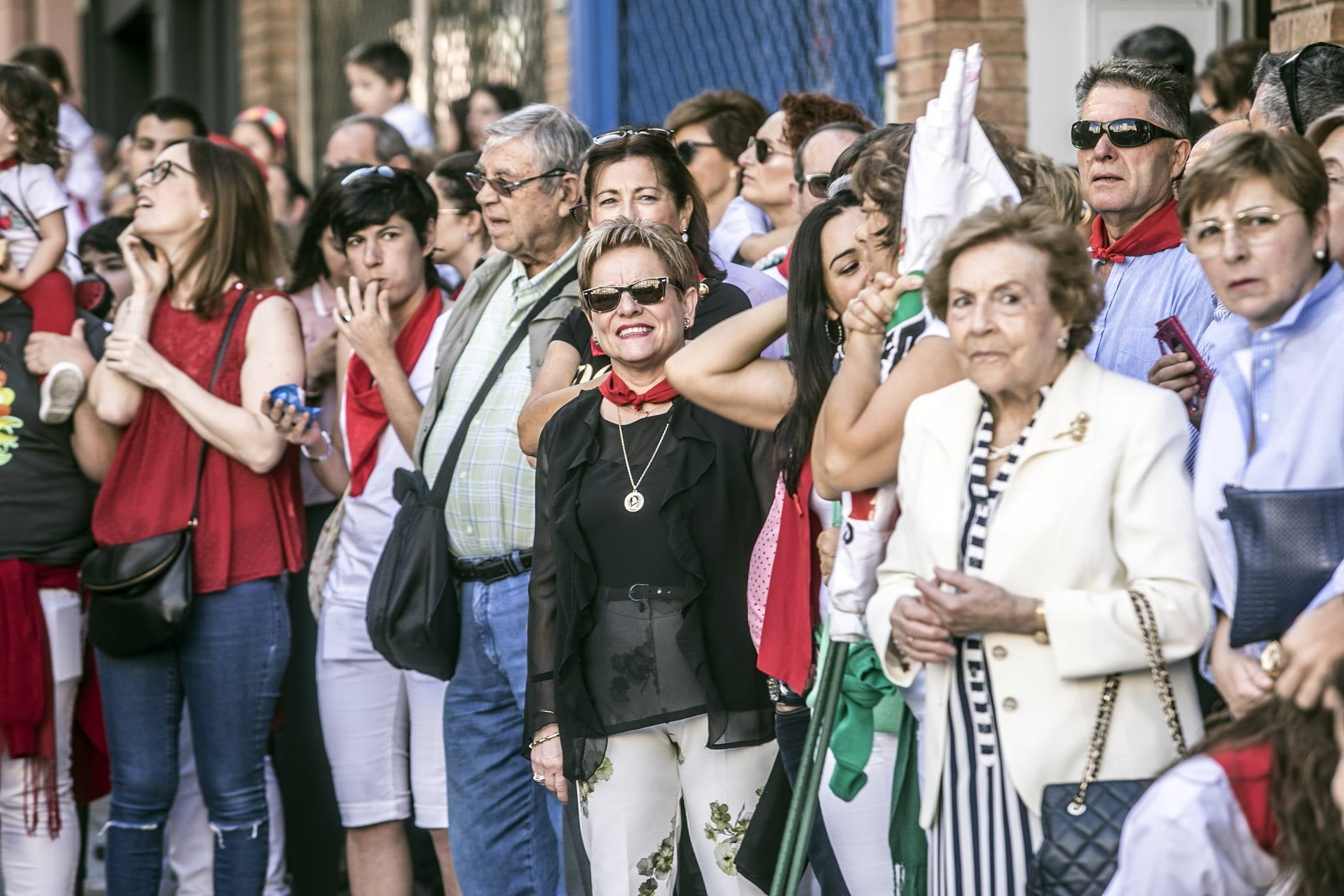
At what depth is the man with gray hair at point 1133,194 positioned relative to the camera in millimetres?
3371

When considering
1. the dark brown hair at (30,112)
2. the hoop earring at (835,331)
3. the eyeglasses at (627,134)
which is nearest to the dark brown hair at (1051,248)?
the hoop earring at (835,331)

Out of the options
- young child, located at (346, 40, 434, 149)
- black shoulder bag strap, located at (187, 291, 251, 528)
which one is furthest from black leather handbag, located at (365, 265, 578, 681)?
young child, located at (346, 40, 434, 149)

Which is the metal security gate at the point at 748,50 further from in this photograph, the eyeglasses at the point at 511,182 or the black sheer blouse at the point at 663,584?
the black sheer blouse at the point at 663,584

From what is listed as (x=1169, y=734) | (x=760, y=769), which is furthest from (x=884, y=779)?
(x=1169, y=734)

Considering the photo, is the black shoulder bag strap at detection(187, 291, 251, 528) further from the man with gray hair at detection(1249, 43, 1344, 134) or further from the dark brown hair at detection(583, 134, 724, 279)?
the man with gray hair at detection(1249, 43, 1344, 134)

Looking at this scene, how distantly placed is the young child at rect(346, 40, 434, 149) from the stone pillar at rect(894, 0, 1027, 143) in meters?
3.01

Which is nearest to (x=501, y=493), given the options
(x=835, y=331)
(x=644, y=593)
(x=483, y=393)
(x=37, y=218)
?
(x=483, y=393)

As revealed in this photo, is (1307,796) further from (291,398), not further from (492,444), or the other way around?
(291,398)

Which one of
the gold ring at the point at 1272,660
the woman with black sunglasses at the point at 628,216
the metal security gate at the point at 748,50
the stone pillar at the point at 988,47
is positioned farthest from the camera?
the metal security gate at the point at 748,50

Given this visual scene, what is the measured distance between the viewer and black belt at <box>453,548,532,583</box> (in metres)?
4.01

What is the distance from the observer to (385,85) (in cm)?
831

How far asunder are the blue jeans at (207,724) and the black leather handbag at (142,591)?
92 mm

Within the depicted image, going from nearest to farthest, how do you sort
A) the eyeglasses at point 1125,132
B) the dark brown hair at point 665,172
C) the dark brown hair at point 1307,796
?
the dark brown hair at point 1307,796 → the eyeglasses at point 1125,132 → the dark brown hair at point 665,172

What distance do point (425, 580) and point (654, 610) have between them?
0.85 m
